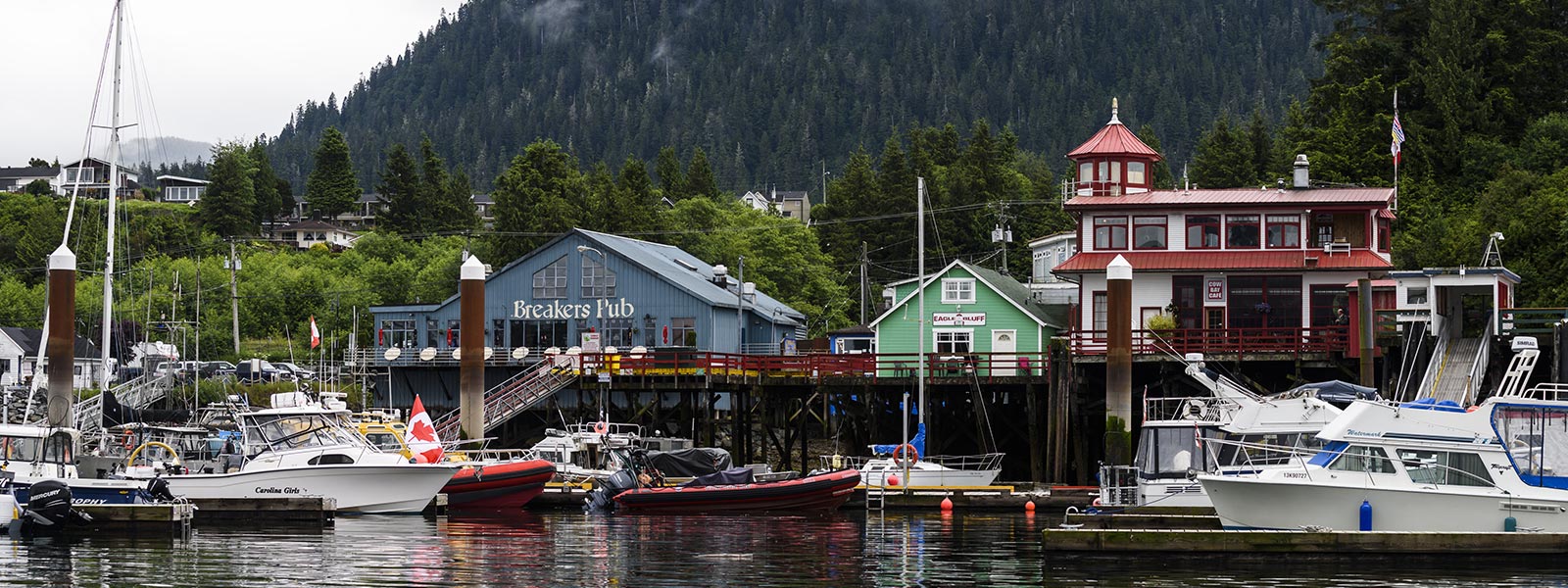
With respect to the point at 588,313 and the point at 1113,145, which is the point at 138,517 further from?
the point at 588,313

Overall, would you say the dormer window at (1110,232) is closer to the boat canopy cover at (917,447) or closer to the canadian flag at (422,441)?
the boat canopy cover at (917,447)

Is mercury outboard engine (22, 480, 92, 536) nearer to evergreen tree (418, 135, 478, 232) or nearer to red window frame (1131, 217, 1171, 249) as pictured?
red window frame (1131, 217, 1171, 249)

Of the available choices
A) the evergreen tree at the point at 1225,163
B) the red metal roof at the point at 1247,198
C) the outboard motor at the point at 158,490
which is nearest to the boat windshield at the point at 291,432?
the outboard motor at the point at 158,490

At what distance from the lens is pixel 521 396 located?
5678cm

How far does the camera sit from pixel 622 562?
100ft

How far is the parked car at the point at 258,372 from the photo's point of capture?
77.9 metres

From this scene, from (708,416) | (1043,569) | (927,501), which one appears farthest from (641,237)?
(1043,569)

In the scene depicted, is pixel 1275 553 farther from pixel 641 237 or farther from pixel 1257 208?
pixel 641 237

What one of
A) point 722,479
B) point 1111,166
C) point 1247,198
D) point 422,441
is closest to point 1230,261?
point 1247,198

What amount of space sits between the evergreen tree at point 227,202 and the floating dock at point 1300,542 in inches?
4870

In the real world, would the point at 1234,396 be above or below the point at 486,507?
above

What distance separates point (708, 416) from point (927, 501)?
13.6 meters

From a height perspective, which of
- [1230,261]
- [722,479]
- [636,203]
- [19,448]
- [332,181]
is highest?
[332,181]

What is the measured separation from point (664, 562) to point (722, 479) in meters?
12.6
